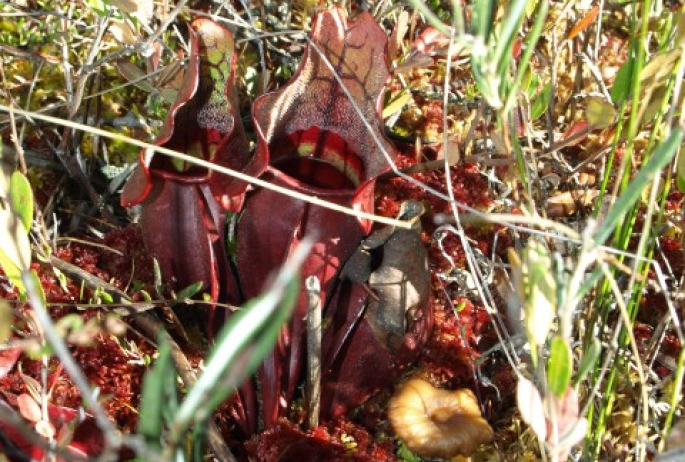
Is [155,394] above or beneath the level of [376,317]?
above

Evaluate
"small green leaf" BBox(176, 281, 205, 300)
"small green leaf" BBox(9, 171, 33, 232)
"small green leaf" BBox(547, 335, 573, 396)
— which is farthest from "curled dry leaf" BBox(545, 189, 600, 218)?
"small green leaf" BBox(9, 171, 33, 232)

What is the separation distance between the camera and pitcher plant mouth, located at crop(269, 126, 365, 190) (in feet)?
4.50

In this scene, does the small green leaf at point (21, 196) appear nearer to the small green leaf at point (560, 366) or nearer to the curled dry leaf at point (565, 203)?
the small green leaf at point (560, 366)

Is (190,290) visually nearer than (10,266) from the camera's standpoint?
No

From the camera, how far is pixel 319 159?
1.43 meters

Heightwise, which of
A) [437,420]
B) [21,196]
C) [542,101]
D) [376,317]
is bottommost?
[437,420]

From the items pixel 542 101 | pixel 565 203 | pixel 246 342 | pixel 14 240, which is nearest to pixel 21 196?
pixel 14 240

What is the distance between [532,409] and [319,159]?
0.75 meters

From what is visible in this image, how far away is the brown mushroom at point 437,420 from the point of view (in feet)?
3.85

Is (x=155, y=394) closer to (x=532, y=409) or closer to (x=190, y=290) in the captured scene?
(x=532, y=409)

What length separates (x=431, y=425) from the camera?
1204 millimetres

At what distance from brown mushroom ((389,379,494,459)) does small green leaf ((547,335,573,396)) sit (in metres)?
0.46

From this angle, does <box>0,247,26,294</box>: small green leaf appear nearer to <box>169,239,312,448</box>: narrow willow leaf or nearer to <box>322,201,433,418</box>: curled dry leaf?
<box>322,201,433,418</box>: curled dry leaf

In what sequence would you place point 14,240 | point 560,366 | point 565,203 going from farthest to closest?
point 565,203 < point 14,240 < point 560,366
